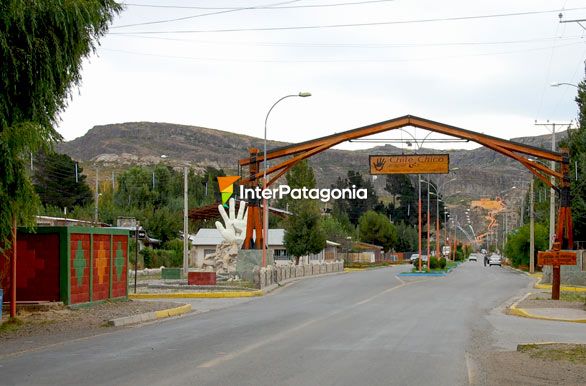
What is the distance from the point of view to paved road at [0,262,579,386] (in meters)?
12.2

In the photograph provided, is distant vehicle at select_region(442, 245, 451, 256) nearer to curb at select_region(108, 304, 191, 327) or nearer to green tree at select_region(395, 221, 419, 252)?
green tree at select_region(395, 221, 419, 252)

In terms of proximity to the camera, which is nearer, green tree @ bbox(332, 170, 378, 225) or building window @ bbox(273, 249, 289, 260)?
building window @ bbox(273, 249, 289, 260)

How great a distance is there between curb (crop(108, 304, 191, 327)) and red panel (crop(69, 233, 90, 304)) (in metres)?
2.50

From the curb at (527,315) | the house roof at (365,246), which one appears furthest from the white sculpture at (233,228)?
the house roof at (365,246)

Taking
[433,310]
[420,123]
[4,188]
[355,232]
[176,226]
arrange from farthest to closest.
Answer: [355,232] → [176,226] → [420,123] → [433,310] → [4,188]

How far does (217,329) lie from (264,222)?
28.7 m

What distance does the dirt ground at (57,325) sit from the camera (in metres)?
17.8

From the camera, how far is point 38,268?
24.5 metres

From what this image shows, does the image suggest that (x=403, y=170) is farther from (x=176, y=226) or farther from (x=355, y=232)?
(x=355, y=232)

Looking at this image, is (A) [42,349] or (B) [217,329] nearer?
(A) [42,349]

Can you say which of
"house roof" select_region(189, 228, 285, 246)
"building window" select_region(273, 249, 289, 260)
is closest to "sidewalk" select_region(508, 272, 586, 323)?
"house roof" select_region(189, 228, 285, 246)

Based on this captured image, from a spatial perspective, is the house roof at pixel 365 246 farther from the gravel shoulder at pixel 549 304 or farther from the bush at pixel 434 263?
the gravel shoulder at pixel 549 304

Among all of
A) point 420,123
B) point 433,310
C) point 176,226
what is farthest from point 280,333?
point 176,226

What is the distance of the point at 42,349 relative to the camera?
1636cm
